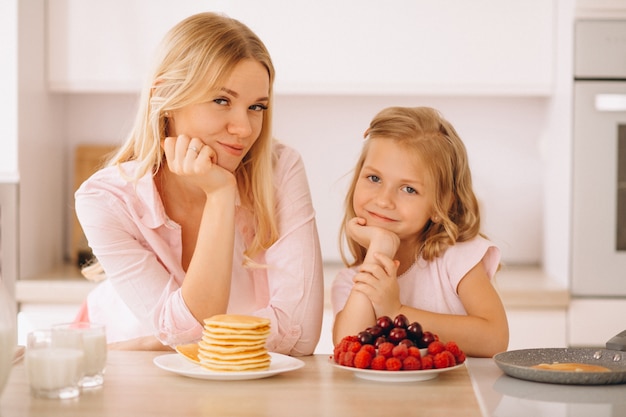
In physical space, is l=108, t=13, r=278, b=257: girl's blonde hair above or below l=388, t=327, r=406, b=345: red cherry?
above

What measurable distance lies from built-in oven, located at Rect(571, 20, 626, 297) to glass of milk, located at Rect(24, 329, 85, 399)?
2.05 m

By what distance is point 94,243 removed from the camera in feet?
6.11

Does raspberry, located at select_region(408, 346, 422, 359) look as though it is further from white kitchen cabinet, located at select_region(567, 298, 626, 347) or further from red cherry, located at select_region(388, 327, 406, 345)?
white kitchen cabinet, located at select_region(567, 298, 626, 347)

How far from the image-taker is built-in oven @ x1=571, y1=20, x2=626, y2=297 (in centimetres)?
293

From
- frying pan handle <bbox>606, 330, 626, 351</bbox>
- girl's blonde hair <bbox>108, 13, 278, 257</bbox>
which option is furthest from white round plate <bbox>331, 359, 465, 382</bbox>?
girl's blonde hair <bbox>108, 13, 278, 257</bbox>

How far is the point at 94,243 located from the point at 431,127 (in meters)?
0.80

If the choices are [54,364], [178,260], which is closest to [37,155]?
[178,260]

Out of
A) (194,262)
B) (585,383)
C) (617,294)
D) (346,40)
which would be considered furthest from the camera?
(346,40)

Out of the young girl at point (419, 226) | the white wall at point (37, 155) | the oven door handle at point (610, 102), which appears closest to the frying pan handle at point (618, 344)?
the young girl at point (419, 226)

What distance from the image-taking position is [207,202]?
1.87 meters

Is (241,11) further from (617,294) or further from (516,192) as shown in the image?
→ (617,294)

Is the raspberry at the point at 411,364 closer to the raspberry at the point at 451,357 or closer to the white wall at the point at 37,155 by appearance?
the raspberry at the point at 451,357

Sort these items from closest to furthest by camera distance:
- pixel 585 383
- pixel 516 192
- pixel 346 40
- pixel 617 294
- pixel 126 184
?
pixel 585 383 < pixel 126 184 < pixel 617 294 < pixel 346 40 < pixel 516 192

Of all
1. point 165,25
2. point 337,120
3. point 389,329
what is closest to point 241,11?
point 165,25
